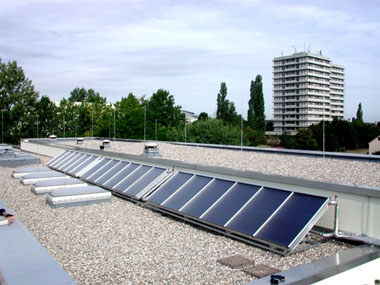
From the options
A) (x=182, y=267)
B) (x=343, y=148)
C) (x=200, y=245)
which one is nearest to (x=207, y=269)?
(x=182, y=267)

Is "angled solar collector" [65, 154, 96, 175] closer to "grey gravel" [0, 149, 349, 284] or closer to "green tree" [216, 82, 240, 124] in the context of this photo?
"grey gravel" [0, 149, 349, 284]

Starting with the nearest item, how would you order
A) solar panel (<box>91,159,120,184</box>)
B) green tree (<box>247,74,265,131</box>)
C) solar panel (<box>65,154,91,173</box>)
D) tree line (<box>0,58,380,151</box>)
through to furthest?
solar panel (<box>91,159,120,184</box>) → solar panel (<box>65,154,91,173</box>) → tree line (<box>0,58,380,151</box>) → green tree (<box>247,74,265,131</box>)

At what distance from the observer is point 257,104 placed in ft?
340

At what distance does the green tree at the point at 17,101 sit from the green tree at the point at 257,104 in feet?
184

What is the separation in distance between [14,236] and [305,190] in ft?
20.3

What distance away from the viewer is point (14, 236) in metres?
7.23

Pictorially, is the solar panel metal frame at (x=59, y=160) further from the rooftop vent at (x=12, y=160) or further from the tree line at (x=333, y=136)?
the tree line at (x=333, y=136)

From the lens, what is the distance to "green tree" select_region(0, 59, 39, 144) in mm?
59688

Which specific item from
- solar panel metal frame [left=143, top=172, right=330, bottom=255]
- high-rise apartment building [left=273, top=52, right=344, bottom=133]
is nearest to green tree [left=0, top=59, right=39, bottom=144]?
solar panel metal frame [left=143, top=172, right=330, bottom=255]

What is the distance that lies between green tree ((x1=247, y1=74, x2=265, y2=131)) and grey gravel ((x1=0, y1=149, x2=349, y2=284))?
91.6 meters

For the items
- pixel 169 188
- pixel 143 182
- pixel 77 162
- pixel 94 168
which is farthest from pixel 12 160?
pixel 169 188

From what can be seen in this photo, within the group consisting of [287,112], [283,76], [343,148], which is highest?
[283,76]

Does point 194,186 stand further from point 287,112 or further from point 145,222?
point 287,112

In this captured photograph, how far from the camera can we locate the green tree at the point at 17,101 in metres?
59.7
